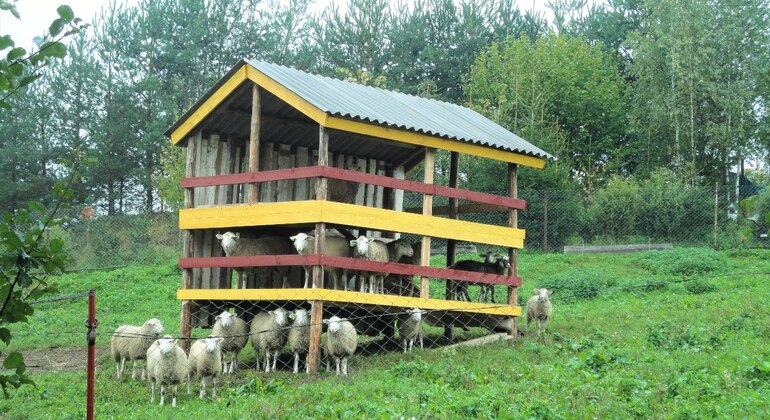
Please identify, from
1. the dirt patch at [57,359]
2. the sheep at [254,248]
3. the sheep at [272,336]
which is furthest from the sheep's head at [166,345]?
the dirt patch at [57,359]

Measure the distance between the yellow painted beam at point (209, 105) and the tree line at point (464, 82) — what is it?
59.6ft

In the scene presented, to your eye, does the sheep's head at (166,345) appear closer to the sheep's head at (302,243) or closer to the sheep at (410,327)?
the sheep's head at (302,243)

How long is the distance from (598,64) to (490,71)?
5.65 metres

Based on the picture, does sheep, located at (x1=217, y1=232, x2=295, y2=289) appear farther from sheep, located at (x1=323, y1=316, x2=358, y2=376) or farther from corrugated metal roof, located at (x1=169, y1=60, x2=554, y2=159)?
corrugated metal roof, located at (x1=169, y1=60, x2=554, y2=159)

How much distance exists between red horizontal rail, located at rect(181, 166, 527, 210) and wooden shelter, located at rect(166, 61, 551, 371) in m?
0.02

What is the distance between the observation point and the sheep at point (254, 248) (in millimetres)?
16922

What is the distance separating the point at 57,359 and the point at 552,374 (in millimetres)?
9652

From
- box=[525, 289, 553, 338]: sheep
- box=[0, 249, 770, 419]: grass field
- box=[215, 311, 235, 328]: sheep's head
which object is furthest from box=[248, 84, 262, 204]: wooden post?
box=[525, 289, 553, 338]: sheep

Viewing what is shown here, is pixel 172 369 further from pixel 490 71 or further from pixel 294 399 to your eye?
pixel 490 71

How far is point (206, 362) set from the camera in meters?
14.2

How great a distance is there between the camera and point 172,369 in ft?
45.7

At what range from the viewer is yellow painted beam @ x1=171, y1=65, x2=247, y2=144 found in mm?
16672

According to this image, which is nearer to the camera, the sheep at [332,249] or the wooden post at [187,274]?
the sheep at [332,249]

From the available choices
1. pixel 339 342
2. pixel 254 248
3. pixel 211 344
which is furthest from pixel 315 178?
pixel 211 344
